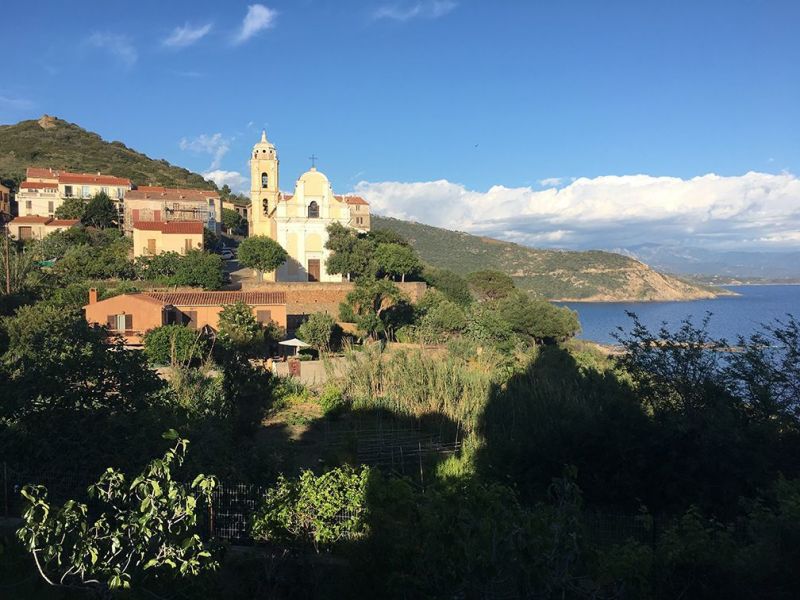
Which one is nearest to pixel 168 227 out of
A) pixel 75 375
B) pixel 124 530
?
pixel 75 375

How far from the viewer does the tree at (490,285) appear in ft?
147

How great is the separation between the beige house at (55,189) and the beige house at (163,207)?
2.96 meters

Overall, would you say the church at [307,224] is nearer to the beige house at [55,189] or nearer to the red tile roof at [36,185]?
the beige house at [55,189]

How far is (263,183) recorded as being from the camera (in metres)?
42.1

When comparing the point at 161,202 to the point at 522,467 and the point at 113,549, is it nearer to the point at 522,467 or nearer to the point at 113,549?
the point at 522,467

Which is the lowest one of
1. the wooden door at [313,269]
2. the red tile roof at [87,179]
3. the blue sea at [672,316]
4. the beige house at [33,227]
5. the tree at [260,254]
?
the blue sea at [672,316]

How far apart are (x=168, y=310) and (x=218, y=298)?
87.1 inches

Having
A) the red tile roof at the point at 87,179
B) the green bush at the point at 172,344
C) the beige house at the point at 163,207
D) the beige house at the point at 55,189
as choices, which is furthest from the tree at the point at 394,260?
the red tile roof at the point at 87,179

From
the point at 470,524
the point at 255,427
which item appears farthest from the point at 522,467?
the point at 255,427

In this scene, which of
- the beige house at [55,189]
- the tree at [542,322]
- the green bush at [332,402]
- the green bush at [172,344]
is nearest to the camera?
the green bush at [332,402]

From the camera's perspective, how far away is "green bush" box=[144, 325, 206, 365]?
19.7m

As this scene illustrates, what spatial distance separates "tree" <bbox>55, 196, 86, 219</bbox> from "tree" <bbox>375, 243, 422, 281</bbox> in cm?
2317

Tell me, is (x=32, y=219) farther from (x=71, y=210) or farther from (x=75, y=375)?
(x=75, y=375)

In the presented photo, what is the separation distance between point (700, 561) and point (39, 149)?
86009 millimetres
